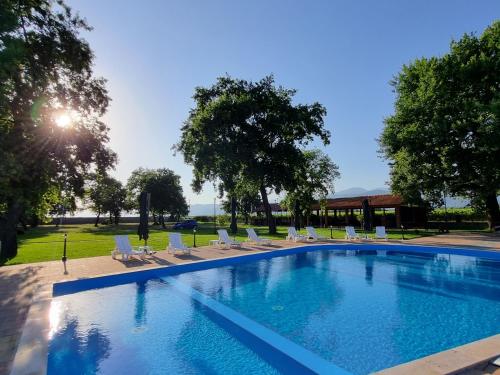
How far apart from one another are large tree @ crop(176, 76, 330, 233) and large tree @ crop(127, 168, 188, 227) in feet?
85.9

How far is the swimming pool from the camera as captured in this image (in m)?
5.38

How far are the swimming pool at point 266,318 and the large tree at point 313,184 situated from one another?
2325 cm

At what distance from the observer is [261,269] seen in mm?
13203

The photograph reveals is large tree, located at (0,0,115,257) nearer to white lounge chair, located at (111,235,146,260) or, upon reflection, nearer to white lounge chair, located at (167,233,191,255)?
white lounge chair, located at (111,235,146,260)

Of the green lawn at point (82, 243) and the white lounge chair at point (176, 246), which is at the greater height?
the white lounge chair at point (176, 246)

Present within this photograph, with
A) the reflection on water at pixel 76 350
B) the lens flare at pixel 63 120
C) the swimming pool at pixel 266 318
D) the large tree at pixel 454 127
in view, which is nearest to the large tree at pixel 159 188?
the lens flare at pixel 63 120

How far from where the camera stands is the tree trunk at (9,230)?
48.8ft

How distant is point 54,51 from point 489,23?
1256 inches

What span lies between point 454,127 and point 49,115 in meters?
26.9

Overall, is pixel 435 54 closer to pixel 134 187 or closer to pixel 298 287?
pixel 298 287

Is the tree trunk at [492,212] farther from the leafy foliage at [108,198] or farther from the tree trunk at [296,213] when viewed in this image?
the leafy foliage at [108,198]

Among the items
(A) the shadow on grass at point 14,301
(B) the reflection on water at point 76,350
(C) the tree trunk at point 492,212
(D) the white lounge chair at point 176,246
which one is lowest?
(B) the reflection on water at point 76,350

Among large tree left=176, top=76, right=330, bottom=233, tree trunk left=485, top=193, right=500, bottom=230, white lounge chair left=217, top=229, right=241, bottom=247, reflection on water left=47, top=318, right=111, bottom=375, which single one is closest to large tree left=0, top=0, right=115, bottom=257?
reflection on water left=47, top=318, right=111, bottom=375

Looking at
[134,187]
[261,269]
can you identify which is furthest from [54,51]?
[134,187]
